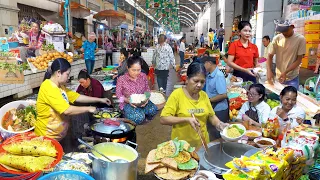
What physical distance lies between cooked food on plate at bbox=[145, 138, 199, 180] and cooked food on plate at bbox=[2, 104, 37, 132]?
8.41 feet

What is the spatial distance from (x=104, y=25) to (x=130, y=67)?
20099mm

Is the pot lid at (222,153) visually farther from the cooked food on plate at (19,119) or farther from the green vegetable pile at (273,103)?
the cooked food on plate at (19,119)

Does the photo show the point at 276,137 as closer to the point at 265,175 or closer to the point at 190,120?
the point at 190,120

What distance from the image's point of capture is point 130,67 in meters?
4.88

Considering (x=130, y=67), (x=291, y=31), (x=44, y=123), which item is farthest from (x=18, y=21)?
(x=291, y=31)

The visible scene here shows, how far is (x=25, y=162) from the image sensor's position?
76.4 inches

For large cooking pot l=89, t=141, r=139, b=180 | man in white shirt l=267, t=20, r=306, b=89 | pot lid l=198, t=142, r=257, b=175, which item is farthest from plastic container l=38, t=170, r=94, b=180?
man in white shirt l=267, t=20, r=306, b=89

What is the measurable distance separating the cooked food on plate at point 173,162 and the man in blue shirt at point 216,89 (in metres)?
1.81

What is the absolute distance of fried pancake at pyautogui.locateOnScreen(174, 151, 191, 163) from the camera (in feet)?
6.74

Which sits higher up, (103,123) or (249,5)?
(249,5)

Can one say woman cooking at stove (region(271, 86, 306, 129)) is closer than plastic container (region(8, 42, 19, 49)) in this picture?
Yes

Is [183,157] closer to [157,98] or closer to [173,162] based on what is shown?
[173,162]

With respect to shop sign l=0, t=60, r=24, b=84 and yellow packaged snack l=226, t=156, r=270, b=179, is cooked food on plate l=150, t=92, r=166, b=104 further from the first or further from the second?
yellow packaged snack l=226, t=156, r=270, b=179

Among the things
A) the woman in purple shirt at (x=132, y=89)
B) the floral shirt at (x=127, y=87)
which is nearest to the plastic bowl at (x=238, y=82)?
the woman in purple shirt at (x=132, y=89)
